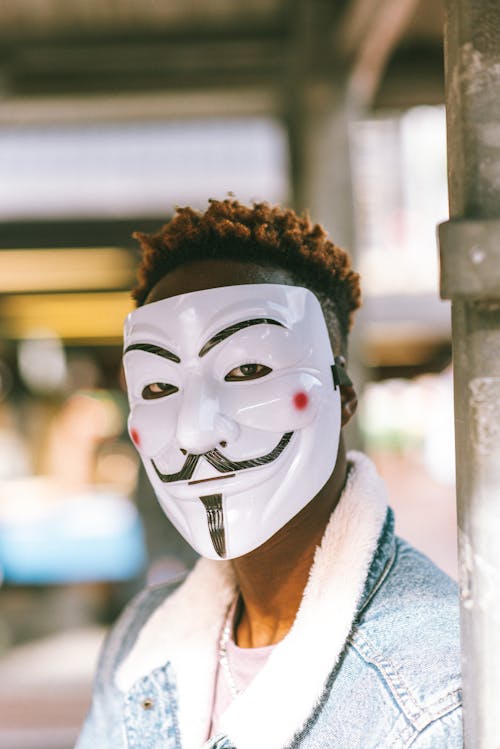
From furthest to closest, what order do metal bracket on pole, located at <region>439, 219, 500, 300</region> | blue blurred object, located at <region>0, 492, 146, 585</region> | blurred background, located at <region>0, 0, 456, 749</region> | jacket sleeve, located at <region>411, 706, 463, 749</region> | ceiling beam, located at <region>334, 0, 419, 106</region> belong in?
blue blurred object, located at <region>0, 492, 146, 585</region>, blurred background, located at <region>0, 0, 456, 749</region>, ceiling beam, located at <region>334, 0, 419, 106</region>, jacket sleeve, located at <region>411, 706, 463, 749</region>, metal bracket on pole, located at <region>439, 219, 500, 300</region>

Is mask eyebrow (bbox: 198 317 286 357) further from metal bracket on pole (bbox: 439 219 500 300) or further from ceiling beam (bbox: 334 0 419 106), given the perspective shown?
ceiling beam (bbox: 334 0 419 106)

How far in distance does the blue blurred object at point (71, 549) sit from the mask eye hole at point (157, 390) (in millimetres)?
3737

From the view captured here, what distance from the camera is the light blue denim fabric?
3.26 ft

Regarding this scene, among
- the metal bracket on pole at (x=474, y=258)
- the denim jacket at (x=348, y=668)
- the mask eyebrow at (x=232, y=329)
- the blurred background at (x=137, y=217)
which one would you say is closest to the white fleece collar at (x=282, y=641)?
→ the denim jacket at (x=348, y=668)

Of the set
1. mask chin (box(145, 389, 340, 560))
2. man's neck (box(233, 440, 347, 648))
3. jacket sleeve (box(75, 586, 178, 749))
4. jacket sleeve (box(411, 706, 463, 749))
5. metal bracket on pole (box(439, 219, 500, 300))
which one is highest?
metal bracket on pole (box(439, 219, 500, 300))

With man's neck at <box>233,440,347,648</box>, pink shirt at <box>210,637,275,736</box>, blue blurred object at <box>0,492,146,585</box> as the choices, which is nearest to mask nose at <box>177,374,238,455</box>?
man's neck at <box>233,440,347,648</box>

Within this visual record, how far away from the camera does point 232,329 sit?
4.02 ft

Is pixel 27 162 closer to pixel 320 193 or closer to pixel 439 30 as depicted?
pixel 320 193

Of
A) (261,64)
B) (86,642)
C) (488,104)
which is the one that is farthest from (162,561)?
(488,104)

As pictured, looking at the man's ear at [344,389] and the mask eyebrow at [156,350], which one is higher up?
the mask eyebrow at [156,350]

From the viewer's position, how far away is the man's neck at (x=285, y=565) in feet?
4.10

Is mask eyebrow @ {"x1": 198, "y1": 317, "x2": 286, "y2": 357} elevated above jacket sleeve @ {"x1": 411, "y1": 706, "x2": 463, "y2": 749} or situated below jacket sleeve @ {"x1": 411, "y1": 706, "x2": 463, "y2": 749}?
above

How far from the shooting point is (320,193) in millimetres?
4000

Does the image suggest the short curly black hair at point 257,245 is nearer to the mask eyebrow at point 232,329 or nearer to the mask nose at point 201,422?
the mask eyebrow at point 232,329
